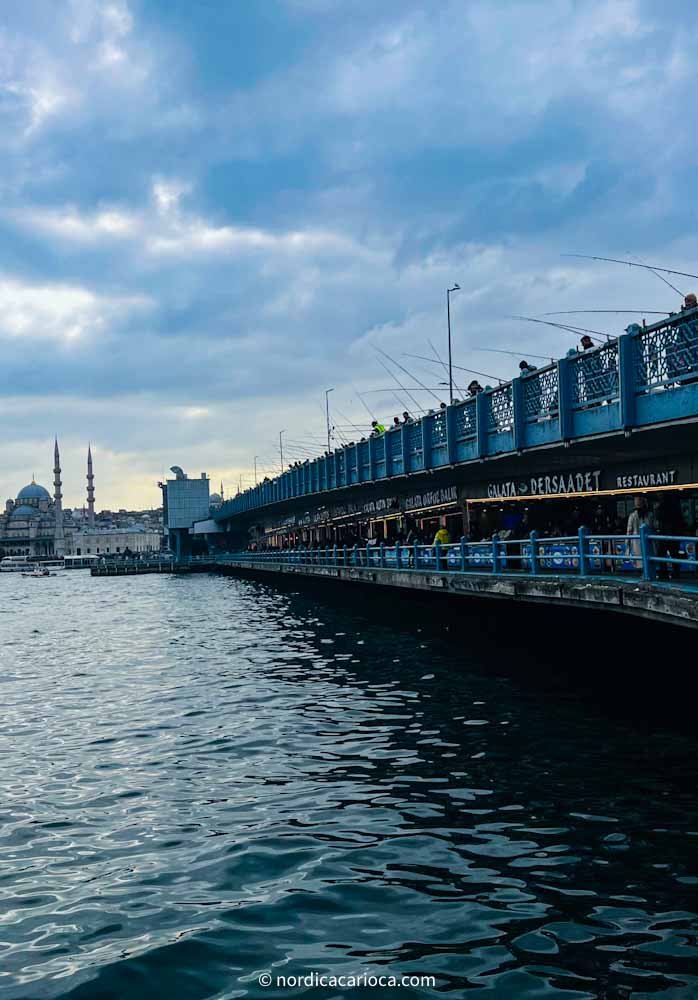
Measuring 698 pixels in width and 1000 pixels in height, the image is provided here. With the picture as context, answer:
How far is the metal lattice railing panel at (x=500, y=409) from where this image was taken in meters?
28.2

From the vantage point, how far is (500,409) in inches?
1137

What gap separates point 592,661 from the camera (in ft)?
73.3

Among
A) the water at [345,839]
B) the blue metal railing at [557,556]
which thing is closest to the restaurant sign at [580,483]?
the blue metal railing at [557,556]

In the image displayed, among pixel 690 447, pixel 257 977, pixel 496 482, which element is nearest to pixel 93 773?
pixel 257 977

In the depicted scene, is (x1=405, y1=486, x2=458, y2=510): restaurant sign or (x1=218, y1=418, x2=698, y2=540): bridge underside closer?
(x1=218, y1=418, x2=698, y2=540): bridge underside

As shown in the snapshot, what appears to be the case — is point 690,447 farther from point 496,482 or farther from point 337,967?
point 337,967

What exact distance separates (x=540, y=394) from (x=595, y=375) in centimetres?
318

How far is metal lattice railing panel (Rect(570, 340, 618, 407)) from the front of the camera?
22.1 m

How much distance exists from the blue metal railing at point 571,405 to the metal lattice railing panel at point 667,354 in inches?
0.8

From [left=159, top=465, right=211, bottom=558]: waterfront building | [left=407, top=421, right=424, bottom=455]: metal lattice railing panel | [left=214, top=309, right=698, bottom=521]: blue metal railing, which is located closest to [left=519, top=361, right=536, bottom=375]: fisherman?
[left=214, top=309, right=698, bottom=521]: blue metal railing

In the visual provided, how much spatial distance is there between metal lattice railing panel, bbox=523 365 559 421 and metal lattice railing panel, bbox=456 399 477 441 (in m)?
3.90

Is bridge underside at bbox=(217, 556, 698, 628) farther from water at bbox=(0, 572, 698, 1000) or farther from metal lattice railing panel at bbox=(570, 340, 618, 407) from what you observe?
metal lattice railing panel at bbox=(570, 340, 618, 407)

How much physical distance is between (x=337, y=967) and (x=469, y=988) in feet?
3.36

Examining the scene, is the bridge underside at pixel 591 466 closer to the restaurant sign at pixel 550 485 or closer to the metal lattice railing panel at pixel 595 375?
the restaurant sign at pixel 550 485
